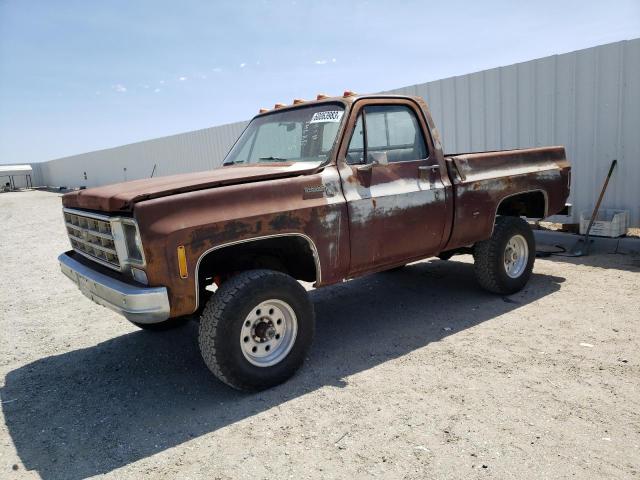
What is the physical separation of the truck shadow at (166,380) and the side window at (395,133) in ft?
5.34

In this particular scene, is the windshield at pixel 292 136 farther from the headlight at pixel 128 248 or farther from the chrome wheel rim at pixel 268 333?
the headlight at pixel 128 248

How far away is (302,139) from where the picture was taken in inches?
167

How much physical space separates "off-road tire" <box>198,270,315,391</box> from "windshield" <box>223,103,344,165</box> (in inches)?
45.2

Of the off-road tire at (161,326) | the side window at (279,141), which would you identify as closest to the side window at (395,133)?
the side window at (279,141)

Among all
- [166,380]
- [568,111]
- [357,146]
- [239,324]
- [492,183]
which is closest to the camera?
[239,324]

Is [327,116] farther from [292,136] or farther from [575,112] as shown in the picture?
[575,112]

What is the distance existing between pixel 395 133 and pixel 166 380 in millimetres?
2881

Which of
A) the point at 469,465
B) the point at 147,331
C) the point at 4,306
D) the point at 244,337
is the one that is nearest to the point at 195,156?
the point at 4,306

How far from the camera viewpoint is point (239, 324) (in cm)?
332

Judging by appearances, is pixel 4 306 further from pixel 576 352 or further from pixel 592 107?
pixel 592 107

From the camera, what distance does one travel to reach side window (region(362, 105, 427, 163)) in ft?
13.9

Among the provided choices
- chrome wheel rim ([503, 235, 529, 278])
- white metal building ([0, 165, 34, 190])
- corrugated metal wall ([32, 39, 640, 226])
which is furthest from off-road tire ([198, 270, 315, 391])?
white metal building ([0, 165, 34, 190])

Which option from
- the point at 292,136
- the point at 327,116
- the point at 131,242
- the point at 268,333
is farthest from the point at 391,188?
the point at 131,242

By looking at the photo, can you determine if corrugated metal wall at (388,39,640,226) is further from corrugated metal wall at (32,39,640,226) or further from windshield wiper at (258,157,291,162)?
windshield wiper at (258,157,291,162)
